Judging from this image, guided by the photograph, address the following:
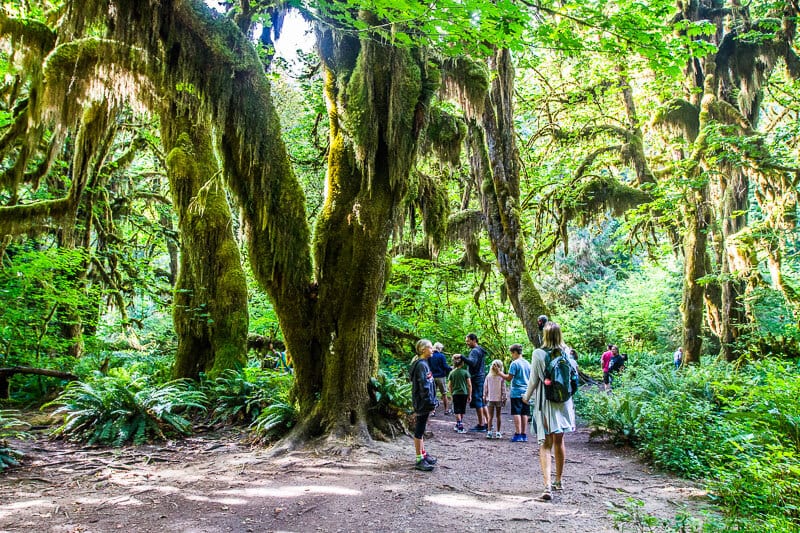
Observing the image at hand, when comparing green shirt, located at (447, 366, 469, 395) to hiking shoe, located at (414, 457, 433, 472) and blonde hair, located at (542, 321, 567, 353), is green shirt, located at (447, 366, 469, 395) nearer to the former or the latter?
hiking shoe, located at (414, 457, 433, 472)

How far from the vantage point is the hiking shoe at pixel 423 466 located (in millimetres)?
6012

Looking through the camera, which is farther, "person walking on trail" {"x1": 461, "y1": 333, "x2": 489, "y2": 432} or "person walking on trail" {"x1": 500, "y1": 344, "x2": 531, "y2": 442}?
"person walking on trail" {"x1": 461, "y1": 333, "x2": 489, "y2": 432}

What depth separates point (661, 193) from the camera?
1099 cm

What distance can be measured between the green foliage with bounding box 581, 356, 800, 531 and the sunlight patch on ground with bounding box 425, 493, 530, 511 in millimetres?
1807

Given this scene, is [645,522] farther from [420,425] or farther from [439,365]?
[439,365]

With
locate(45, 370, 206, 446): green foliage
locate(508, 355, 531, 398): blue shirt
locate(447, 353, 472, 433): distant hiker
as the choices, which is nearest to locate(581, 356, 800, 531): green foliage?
locate(508, 355, 531, 398): blue shirt

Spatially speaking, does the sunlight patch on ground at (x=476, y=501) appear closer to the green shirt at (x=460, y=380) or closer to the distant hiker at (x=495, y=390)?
the distant hiker at (x=495, y=390)

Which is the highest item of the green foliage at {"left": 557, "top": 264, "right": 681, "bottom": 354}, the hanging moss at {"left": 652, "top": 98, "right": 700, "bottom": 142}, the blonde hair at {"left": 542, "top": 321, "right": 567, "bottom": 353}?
the hanging moss at {"left": 652, "top": 98, "right": 700, "bottom": 142}

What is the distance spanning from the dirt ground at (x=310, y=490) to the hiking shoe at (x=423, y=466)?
0.32 feet

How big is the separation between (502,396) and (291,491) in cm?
475

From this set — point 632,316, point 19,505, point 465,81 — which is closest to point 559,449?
point 19,505

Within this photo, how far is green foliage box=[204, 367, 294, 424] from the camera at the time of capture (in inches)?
328

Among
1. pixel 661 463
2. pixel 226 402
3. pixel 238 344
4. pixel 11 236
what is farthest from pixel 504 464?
pixel 11 236

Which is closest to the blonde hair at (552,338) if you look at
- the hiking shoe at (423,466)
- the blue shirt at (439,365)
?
the hiking shoe at (423,466)
